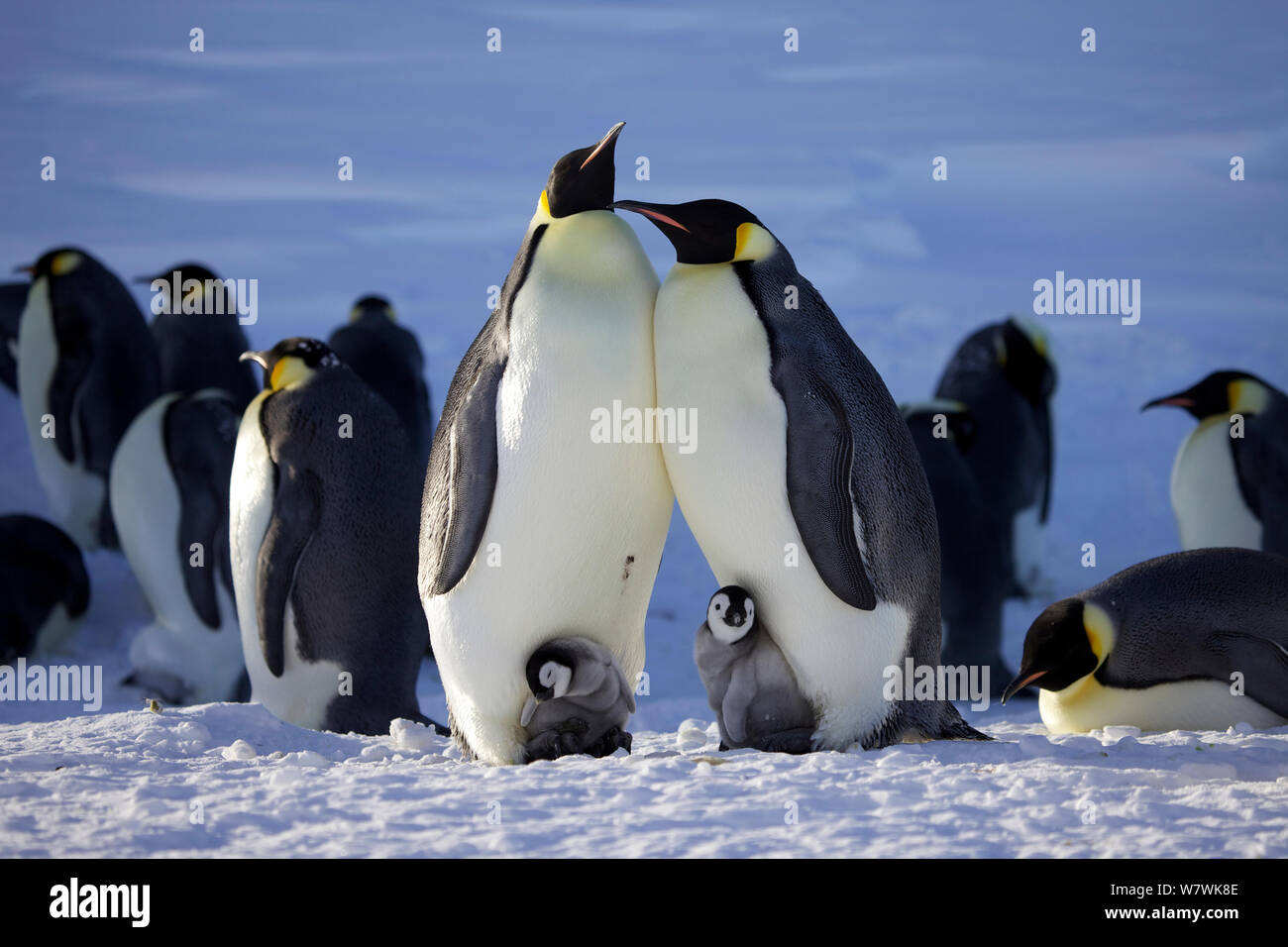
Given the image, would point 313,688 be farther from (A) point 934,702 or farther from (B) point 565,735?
(A) point 934,702

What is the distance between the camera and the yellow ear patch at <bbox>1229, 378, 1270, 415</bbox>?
21.0ft

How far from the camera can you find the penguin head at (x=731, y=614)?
3.04 metres

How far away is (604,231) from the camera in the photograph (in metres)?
3.33

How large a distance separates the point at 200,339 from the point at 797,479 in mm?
5984

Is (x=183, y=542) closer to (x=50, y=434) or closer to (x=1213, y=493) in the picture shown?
(x=50, y=434)

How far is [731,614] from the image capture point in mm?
3045

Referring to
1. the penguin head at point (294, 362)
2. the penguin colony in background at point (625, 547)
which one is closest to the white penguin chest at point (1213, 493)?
the penguin colony in background at point (625, 547)

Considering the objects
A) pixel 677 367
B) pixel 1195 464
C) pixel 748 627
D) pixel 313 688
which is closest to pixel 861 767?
pixel 748 627

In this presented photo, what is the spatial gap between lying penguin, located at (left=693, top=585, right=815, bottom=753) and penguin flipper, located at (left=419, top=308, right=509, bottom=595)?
571 millimetres

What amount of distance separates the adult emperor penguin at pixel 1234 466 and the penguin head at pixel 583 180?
3886 mm

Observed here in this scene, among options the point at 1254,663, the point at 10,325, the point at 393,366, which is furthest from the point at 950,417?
the point at 10,325

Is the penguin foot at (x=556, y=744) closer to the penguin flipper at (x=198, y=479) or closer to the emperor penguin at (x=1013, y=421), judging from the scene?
the penguin flipper at (x=198, y=479)

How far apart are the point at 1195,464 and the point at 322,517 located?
414 centimetres

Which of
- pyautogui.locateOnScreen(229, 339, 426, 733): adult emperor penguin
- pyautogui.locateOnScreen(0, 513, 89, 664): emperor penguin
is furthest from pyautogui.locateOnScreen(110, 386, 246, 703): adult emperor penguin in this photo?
pyautogui.locateOnScreen(229, 339, 426, 733): adult emperor penguin
